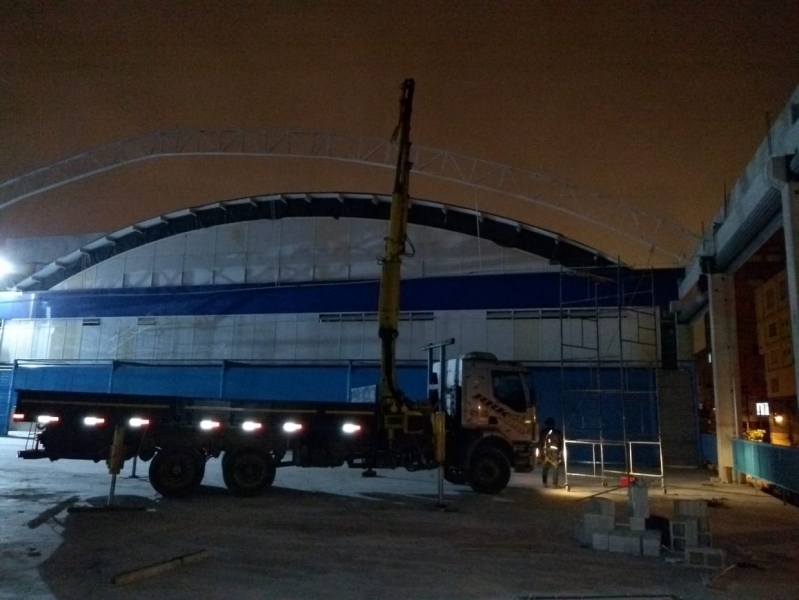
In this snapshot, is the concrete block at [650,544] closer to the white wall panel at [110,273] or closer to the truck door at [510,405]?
the truck door at [510,405]

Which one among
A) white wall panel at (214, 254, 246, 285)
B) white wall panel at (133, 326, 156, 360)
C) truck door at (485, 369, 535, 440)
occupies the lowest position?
truck door at (485, 369, 535, 440)

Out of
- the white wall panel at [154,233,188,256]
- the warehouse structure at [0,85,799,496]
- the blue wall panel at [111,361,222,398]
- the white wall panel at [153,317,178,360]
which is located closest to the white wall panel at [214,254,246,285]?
the warehouse structure at [0,85,799,496]

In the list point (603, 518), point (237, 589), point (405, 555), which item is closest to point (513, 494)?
point (603, 518)

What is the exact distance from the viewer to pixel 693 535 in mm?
7730

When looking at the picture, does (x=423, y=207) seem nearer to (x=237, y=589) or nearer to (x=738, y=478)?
(x=738, y=478)

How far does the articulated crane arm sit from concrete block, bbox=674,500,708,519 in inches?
250

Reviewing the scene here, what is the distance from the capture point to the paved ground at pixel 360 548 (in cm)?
637

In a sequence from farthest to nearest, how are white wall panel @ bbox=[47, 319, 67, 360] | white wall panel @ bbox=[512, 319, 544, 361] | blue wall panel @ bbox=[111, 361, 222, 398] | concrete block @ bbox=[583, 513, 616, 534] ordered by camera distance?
1. white wall panel @ bbox=[47, 319, 67, 360]
2. blue wall panel @ bbox=[111, 361, 222, 398]
3. white wall panel @ bbox=[512, 319, 544, 361]
4. concrete block @ bbox=[583, 513, 616, 534]

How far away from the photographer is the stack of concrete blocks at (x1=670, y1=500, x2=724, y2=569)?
7410mm

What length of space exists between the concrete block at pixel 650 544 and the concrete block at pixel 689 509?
1.39 feet

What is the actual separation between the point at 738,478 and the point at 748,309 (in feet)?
17.3

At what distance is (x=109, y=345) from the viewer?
29781 millimetres

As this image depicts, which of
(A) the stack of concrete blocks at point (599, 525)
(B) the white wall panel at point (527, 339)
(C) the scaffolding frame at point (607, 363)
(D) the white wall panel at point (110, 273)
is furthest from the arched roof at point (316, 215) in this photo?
(A) the stack of concrete blocks at point (599, 525)

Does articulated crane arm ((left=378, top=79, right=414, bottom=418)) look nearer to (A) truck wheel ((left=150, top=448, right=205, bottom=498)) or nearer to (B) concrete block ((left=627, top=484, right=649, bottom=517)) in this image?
(A) truck wheel ((left=150, top=448, right=205, bottom=498))
